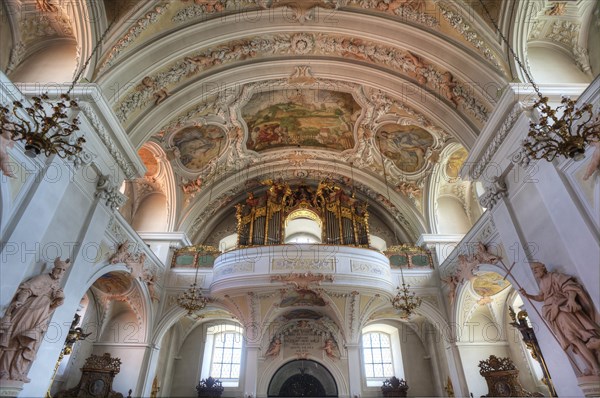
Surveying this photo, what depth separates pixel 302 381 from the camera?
40.5 feet

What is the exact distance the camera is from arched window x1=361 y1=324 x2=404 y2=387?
12883mm

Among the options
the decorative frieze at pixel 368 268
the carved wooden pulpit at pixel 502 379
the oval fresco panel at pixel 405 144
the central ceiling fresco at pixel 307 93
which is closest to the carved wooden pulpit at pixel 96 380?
the central ceiling fresco at pixel 307 93

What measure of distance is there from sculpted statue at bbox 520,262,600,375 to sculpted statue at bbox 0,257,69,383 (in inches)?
301

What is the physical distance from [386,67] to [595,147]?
592cm

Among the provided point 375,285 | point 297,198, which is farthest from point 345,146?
point 375,285

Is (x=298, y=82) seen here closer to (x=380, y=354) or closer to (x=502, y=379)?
(x=502, y=379)

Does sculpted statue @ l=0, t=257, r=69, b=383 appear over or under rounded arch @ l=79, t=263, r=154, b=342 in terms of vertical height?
under

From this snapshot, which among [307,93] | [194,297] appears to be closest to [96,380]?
[194,297]

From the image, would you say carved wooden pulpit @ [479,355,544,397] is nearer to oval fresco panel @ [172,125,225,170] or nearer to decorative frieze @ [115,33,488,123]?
decorative frieze @ [115,33,488,123]

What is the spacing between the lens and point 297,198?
43.5 feet

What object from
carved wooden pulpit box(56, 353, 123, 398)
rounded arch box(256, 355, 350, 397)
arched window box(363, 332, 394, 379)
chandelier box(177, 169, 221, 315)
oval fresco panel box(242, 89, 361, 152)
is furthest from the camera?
arched window box(363, 332, 394, 379)

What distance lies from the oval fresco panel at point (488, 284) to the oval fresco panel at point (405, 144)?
4.22 meters

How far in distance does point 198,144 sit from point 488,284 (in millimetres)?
9912

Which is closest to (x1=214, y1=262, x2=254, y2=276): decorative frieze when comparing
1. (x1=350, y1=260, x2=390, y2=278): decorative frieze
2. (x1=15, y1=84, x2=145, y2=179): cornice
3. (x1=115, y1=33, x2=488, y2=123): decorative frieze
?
(x1=350, y1=260, x2=390, y2=278): decorative frieze
